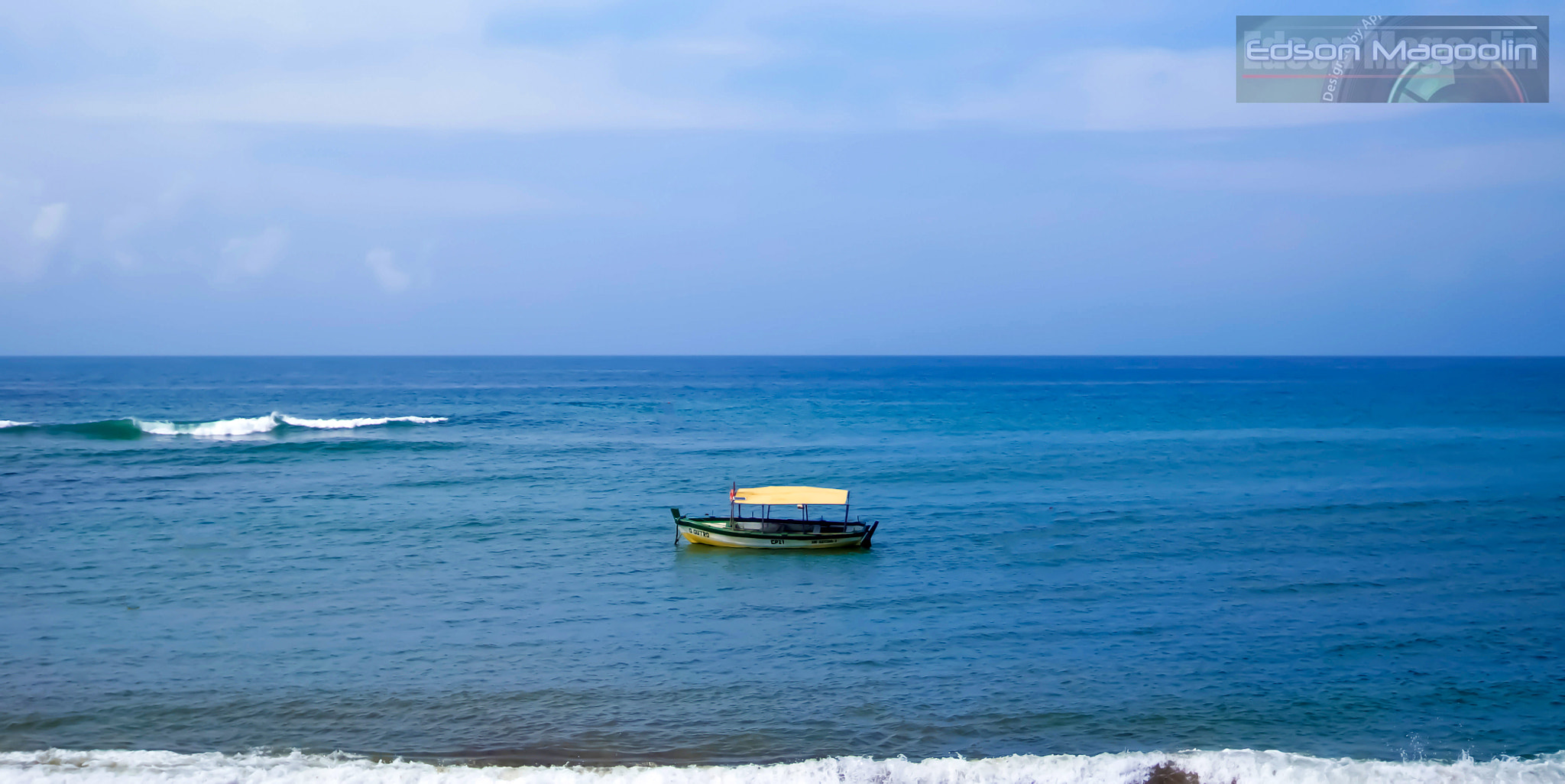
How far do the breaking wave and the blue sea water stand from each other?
17.6 ft

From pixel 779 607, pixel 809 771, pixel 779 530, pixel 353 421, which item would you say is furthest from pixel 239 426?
pixel 809 771

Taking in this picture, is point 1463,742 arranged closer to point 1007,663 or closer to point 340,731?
point 1007,663

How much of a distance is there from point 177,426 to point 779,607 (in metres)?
48.0

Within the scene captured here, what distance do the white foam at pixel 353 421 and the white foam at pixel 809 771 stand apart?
48002 millimetres

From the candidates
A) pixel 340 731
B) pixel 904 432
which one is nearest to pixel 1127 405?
pixel 904 432

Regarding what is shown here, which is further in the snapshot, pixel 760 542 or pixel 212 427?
pixel 212 427

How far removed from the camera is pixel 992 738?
47.0ft

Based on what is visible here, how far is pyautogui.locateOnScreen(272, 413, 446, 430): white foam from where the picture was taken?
58500mm

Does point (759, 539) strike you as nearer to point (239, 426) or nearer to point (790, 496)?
point (790, 496)

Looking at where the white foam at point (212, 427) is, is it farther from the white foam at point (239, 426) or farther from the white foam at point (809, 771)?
the white foam at point (809, 771)

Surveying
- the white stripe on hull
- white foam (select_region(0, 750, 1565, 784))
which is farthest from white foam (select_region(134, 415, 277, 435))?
white foam (select_region(0, 750, 1565, 784))

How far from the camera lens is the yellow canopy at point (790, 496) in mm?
26859

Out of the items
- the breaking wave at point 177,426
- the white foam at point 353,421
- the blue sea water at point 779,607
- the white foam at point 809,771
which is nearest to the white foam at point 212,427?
the breaking wave at point 177,426

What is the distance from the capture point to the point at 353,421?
6212cm
